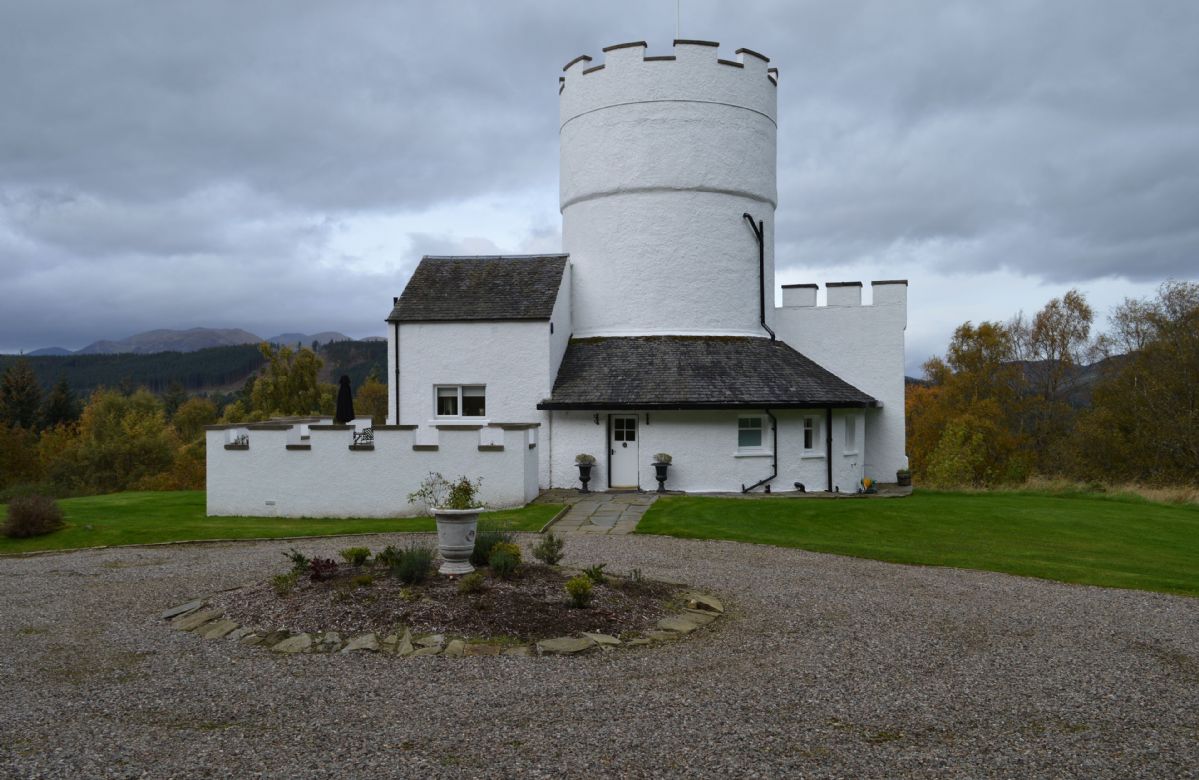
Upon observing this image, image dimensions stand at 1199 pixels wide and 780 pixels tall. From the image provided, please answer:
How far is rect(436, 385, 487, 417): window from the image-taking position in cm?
2122

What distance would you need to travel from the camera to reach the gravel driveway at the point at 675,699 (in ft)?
16.4

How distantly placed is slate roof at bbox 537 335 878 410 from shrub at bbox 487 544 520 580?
10705mm

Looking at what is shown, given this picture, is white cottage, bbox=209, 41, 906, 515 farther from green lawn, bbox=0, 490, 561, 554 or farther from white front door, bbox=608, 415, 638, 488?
green lawn, bbox=0, 490, 561, 554

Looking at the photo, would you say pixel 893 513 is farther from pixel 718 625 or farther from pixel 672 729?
pixel 672 729

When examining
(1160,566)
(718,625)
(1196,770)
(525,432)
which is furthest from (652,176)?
(1196,770)

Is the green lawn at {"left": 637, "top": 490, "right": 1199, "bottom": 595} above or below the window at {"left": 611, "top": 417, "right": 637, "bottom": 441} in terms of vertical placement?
below

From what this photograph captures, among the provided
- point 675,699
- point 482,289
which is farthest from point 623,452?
point 675,699

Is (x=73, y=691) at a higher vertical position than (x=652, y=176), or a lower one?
lower

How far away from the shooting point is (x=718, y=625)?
8.19 metres

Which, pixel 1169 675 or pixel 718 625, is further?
pixel 718 625

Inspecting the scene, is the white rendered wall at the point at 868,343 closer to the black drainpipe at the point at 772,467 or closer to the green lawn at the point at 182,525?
the black drainpipe at the point at 772,467

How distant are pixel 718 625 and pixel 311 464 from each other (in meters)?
12.0

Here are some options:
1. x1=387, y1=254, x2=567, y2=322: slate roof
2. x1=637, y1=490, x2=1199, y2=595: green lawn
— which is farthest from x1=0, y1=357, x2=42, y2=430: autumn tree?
x1=637, y1=490, x2=1199, y2=595: green lawn

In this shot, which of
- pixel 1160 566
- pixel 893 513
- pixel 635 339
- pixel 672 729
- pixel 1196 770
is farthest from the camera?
pixel 635 339
